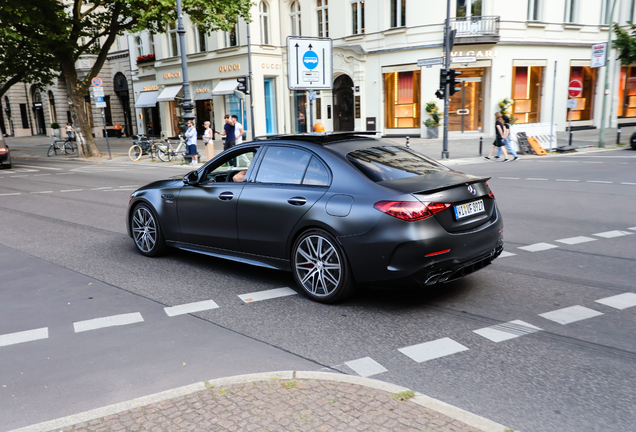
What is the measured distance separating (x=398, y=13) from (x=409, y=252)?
89.9 feet

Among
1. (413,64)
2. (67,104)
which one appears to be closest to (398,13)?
(413,64)

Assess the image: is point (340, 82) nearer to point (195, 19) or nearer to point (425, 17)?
point (425, 17)

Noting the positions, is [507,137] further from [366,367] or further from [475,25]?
[366,367]

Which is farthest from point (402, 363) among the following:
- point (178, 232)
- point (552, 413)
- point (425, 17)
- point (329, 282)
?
point (425, 17)

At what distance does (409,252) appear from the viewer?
4.40m

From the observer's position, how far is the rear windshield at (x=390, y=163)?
4895mm

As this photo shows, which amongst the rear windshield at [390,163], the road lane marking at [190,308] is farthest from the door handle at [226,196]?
the rear windshield at [390,163]

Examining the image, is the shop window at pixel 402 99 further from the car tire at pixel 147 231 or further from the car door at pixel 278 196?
the car door at pixel 278 196

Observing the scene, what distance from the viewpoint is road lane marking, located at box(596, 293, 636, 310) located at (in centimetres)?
478

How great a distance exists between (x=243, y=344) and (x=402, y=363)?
1204mm

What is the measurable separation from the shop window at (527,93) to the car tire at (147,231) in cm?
2612

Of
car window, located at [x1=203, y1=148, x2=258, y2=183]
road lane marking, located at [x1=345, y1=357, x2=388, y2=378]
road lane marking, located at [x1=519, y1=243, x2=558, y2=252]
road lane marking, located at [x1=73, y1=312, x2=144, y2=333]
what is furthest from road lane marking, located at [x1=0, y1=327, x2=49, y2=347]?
road lane marking, located at [x1=519, y1=243, x2=558, y2=252]

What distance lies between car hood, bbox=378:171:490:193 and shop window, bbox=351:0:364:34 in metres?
28.2

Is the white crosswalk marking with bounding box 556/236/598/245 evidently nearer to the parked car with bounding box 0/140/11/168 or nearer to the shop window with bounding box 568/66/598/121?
the parked car with bounding box 0/140/11/168
